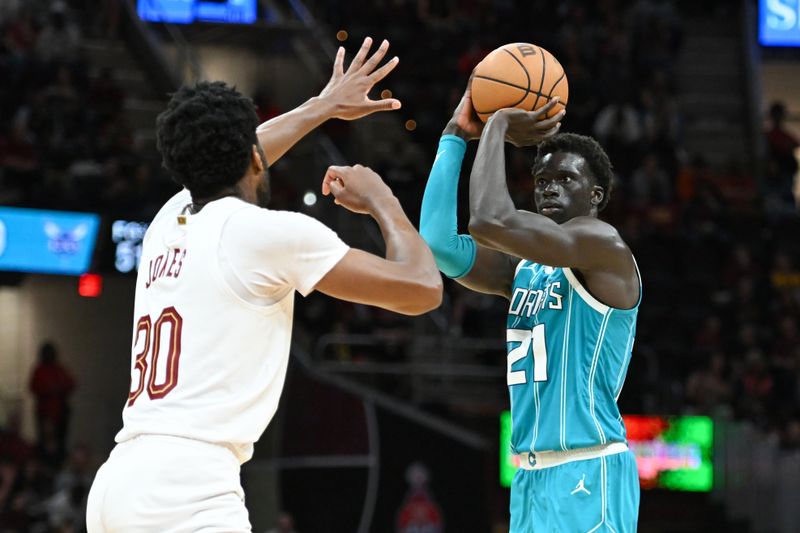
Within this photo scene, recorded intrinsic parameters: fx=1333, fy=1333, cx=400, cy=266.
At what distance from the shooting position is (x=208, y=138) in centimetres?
358

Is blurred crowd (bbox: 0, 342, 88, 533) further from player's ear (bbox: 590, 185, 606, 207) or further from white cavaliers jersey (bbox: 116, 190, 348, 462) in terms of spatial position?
white cavaliers jersey (bbox: 116, 190, 348, 462)

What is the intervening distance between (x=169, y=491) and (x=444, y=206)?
6.29 ft

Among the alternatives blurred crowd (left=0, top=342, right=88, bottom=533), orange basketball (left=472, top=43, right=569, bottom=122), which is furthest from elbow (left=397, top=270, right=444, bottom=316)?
blurred crowd (left=0, top=342, right=88, bottom=533)

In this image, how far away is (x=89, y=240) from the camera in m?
13.5

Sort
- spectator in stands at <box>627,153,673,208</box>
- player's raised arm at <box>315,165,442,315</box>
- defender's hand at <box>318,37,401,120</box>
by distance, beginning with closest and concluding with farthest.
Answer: player's raised arm at <box>315,165,442,315</box> < defender's hand at <box>318,37,401,120</box> < spectator in stands at <box>627,153,673,208</box>

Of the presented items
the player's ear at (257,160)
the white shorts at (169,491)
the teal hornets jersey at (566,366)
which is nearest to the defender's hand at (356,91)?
the teal hornets jersey at (566,366)

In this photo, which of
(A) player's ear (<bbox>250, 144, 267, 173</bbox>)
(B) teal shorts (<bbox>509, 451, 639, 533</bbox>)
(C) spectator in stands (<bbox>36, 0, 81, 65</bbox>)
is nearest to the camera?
(A) player's ear (<bbox>250, 144, 267, 173</bbox>)

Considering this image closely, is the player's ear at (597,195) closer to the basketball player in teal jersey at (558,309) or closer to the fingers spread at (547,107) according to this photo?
the basketball player in teal jersey at (558,309)

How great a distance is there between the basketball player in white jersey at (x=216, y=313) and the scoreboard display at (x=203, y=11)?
1563 cm

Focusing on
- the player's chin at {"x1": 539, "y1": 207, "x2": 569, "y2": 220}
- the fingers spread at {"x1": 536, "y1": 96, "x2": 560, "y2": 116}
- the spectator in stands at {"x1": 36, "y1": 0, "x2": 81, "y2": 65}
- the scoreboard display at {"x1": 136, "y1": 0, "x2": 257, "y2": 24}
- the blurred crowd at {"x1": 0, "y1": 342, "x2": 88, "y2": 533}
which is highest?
the scoreboard display at {"x1": 136, "y1": 0, "x2": 257, "y2": 24}

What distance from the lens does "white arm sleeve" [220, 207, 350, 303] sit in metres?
3.50

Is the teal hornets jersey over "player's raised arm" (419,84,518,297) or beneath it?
beneath

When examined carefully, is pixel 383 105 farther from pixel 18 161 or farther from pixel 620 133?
pixel 620 133

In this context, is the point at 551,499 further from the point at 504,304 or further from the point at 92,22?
the point at 92,22
